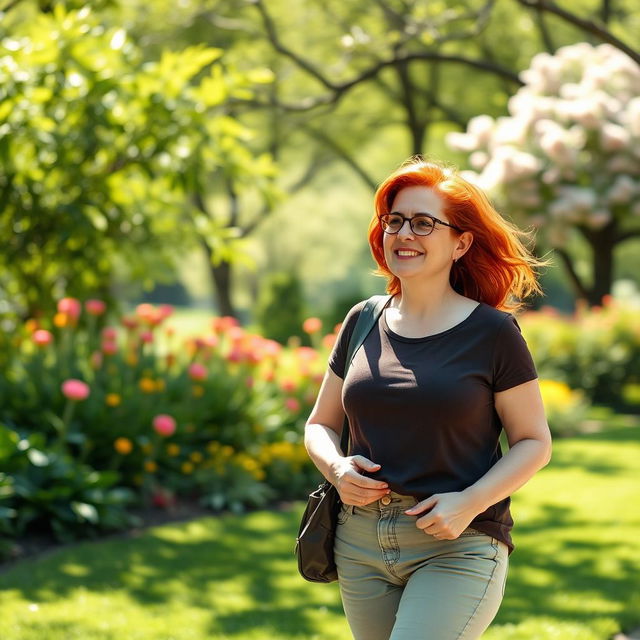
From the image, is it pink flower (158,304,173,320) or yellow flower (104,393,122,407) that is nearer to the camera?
yellow flower (104,393,122,407)

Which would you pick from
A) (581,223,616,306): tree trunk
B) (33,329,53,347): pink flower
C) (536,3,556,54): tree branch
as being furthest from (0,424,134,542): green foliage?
(536,3,556,54): tree branch

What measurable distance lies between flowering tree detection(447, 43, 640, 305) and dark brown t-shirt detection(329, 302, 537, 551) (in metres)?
11.9

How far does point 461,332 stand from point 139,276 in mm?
5632

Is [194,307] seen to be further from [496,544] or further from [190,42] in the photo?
[496,544]

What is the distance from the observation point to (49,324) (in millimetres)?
7914

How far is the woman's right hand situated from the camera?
2.66 metres

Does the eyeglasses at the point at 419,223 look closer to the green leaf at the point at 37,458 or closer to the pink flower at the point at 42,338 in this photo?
the green leaf at the point at 37,458

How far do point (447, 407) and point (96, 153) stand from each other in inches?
208

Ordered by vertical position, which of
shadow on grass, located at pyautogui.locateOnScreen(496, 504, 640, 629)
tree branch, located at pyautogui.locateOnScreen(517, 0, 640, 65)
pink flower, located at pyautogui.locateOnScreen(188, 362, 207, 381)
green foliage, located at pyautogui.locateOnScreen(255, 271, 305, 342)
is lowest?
green foliage, located at pyautogui.locateOnScreen(255, 271, 305, 342)

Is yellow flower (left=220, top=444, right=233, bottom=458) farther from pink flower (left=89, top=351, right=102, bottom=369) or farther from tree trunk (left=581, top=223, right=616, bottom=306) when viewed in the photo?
tree trunk (left=581, top=223, right=616, bottom=306)

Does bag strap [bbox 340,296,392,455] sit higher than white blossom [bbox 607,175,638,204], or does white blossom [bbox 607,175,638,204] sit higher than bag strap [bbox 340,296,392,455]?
bag strap [bbox 340,296,392,455]

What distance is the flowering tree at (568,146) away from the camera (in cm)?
1445

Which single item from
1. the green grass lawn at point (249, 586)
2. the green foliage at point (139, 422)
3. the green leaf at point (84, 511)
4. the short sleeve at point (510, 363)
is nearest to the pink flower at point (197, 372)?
the green foliage at point (139, 422)

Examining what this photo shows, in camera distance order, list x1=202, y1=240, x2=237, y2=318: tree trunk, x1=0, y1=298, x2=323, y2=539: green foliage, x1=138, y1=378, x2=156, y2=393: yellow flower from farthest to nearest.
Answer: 1. x1=202, y1=240, x2=237, y2=318: tree trunk
2. x1=138, y1=378, x2=156, y2=393: yellow flower
3. x1=0, y1=298, x2=323, y2=539: green foliage
